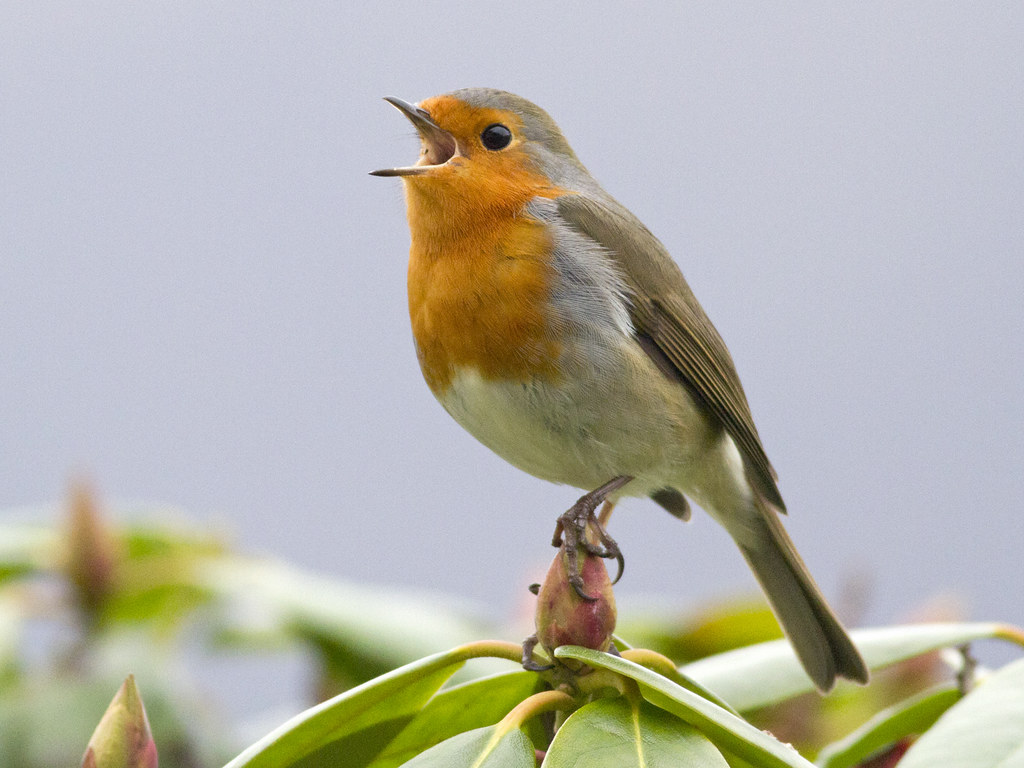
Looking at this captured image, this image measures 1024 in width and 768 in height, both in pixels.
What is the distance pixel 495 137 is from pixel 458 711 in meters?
1.16

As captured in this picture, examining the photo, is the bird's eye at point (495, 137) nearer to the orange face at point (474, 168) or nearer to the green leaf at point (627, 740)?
the orange face at point (474, 168)

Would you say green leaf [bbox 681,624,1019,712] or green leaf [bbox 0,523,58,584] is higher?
green leaf [bbox 681,624,1019,712]

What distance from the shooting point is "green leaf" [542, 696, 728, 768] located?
987mm

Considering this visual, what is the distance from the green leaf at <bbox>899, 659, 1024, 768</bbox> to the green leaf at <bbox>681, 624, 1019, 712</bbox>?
0.53 ft

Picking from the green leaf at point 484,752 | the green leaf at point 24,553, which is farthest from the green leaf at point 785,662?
the green leaf at point 24,553

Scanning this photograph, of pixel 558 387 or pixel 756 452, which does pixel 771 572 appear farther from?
Result: pixel 558 387

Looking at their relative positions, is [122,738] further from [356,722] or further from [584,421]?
[584,421]

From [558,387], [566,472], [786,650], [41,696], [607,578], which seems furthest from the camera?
[41,696]

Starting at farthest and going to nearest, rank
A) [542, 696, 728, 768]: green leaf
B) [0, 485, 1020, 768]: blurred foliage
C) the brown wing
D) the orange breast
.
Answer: the brown wing < the orange breast < [0, 485, 1020, 768]: blurred foliage < [542, 696, 728, 768]: green leaf

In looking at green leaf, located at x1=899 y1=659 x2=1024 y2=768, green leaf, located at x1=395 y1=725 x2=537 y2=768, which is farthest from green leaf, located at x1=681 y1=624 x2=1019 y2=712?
green leaf, located at x1=395 y1=725 x2=537 y2=768

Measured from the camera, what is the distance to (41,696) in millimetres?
2146

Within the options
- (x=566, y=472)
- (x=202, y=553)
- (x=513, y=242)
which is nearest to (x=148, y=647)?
(x=202, y=553)

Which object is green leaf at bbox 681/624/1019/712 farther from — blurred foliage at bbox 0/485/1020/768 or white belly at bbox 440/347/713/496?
white belly at bbox 440/347/713/496

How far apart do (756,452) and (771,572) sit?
0.82 feet
